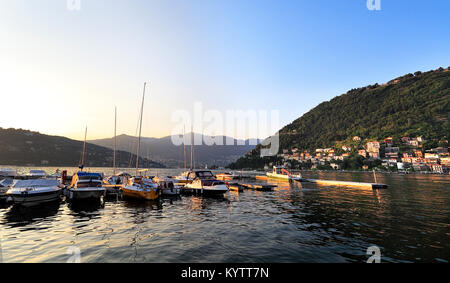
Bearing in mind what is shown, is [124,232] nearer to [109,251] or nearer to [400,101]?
[109,251]

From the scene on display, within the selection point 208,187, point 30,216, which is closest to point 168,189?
point 208,187

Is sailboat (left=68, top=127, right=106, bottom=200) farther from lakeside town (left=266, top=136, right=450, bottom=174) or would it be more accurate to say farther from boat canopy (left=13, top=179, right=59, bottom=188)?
lakeside town (left=266, top=136, right=450, bottom=174)

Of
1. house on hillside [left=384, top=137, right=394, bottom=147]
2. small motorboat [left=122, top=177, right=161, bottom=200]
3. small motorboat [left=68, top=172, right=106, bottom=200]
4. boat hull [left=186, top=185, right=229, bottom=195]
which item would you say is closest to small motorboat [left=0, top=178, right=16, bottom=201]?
small motorboat [left=68, top=172, right=106, bottom=200]

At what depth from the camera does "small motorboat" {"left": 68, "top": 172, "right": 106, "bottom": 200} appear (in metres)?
28.1

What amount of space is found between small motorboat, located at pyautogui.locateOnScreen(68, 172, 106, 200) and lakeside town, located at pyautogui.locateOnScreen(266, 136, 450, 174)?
13555 centimetres

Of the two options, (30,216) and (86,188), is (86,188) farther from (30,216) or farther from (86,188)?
(30,216)

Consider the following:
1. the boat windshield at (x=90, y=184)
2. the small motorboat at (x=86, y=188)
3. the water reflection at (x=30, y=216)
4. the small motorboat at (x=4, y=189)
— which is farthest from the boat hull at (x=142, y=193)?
the small motorboat at (x=4, y=189)

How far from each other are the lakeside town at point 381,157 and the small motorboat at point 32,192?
462ft

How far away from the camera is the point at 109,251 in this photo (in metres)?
11.4

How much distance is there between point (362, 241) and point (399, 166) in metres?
163

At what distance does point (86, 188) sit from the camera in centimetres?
2838

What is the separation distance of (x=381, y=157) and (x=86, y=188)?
190 m

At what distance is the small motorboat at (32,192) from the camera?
23797 mm

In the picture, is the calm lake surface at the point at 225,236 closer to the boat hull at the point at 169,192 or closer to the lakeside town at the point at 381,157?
the boat hull at the point at 169,192
